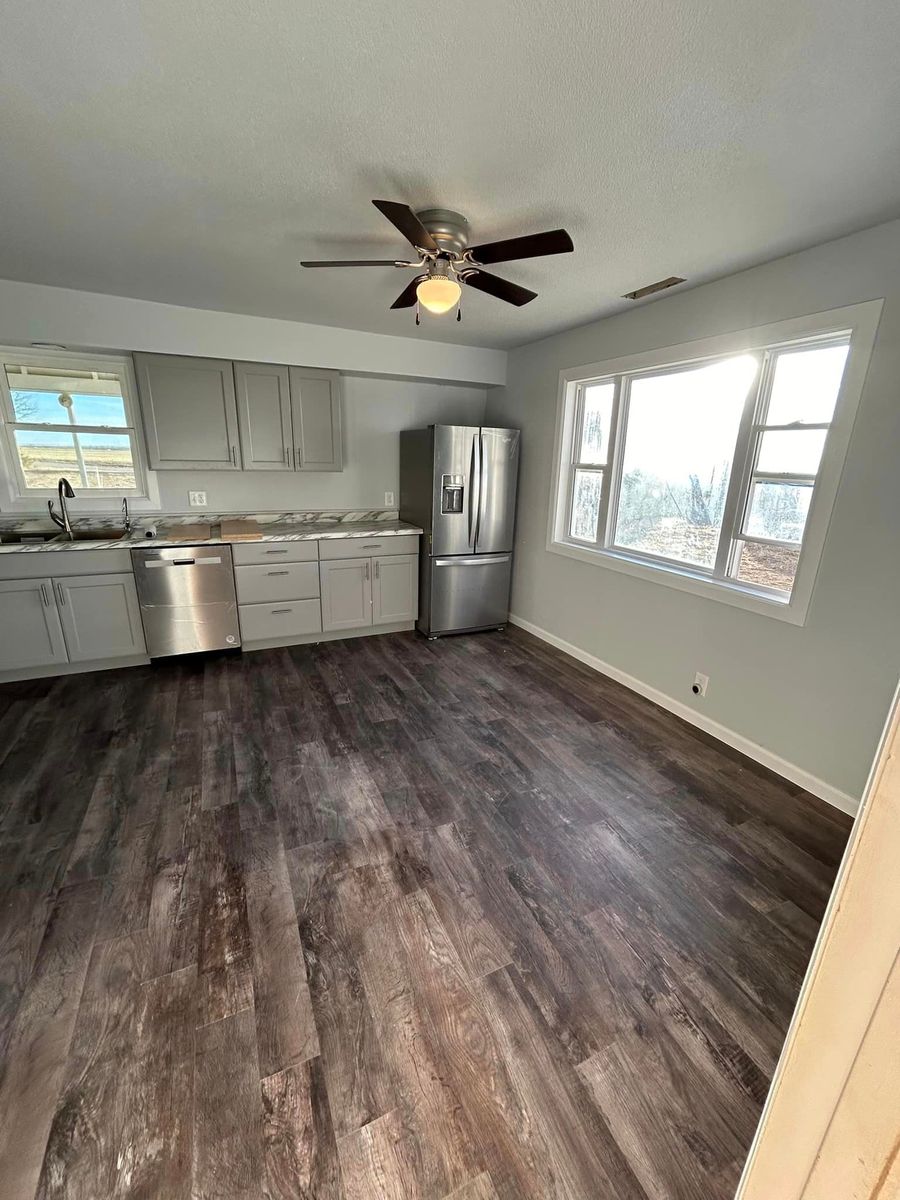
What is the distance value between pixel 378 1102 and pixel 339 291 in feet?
11.5

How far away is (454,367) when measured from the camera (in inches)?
163

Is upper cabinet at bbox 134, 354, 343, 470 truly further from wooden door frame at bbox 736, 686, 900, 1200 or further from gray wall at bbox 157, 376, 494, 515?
wooden door frame at bbox 736, 686, 900, 1200

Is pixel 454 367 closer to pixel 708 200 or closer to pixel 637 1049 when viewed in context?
pixel 708 200

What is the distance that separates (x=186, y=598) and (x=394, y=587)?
5.18ft

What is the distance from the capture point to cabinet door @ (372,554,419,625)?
13.4 ft

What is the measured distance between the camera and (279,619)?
3.82 meters

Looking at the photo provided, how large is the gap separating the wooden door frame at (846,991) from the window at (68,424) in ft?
14.5

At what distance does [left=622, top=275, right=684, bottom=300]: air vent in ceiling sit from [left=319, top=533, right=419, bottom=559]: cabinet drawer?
222cm

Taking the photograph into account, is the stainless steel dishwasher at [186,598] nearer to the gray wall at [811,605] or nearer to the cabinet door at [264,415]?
the cabinet door at [264,415]

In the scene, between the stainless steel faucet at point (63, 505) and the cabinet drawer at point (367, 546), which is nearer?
the stainless steel faucet at point (63, 505)

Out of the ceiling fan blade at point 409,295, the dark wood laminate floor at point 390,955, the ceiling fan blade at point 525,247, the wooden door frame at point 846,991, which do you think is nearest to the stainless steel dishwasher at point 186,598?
the dark wood laminate floor at point 390,955

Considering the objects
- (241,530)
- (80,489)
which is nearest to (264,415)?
(241,530)

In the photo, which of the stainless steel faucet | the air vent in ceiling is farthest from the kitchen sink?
the air vent in ceiling

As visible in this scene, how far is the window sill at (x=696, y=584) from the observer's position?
2349 mm
